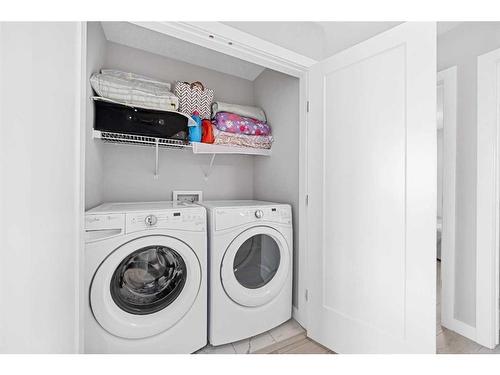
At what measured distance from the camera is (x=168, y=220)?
1.33 metres

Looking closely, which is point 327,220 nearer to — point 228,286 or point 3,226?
point 228,286

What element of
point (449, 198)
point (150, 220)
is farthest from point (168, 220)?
point (449, 198)

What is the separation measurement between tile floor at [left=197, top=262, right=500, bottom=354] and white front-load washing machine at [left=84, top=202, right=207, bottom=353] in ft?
0.80

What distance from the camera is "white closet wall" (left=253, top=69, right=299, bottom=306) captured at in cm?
185

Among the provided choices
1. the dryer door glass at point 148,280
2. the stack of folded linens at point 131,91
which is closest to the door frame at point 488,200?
the dryer door glass at point 148,280

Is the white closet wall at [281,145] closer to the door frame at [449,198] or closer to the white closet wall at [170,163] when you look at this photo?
the white closet wall at [170,163]

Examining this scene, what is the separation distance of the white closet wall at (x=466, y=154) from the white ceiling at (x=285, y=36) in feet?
0.55

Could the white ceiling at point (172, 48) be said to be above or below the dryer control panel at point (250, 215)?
above

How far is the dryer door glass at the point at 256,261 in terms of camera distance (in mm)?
1637

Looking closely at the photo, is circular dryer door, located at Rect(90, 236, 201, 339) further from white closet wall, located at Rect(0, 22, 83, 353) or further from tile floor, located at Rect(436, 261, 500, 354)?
tile floor, located at Rect(436, 261, 500, 354)

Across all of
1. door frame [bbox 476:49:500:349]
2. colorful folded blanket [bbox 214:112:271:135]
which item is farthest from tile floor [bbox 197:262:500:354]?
colorful folded blanket [bbox 214:112:271:135]

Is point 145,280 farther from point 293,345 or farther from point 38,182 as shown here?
point 293,345
